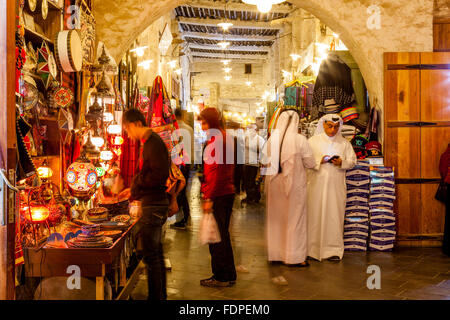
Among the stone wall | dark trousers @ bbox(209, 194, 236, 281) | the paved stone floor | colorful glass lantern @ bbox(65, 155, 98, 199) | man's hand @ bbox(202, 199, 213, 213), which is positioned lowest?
the paved stone floor

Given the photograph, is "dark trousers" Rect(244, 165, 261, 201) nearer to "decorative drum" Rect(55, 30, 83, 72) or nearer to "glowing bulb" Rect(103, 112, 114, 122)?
"glowing bulb" Rect(103, 112, 114, 122)

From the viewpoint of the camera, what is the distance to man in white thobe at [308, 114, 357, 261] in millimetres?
5633

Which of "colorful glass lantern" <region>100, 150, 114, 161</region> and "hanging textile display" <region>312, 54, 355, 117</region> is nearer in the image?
A: "colorful glass lantern" <region>100, 150, 114, 161</region>

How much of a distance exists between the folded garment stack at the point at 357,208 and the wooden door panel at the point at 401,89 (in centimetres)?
89

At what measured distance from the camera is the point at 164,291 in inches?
144

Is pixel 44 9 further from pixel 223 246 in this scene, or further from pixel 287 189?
pixel 287 189

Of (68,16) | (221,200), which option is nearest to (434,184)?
(221,200)

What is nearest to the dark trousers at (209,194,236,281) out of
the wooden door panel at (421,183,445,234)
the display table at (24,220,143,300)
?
the display table at (24,220,143,300)

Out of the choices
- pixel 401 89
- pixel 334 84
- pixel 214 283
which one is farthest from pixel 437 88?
pixel 214 283

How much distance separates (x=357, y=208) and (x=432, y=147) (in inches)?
54.3

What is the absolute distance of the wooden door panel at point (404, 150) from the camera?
6.27 m

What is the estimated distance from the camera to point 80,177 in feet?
12.2

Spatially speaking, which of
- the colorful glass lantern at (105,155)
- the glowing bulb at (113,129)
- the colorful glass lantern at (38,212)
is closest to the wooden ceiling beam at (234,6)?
the glowing bulb at (113,129)

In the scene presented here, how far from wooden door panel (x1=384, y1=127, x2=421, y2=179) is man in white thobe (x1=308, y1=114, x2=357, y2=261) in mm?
807
